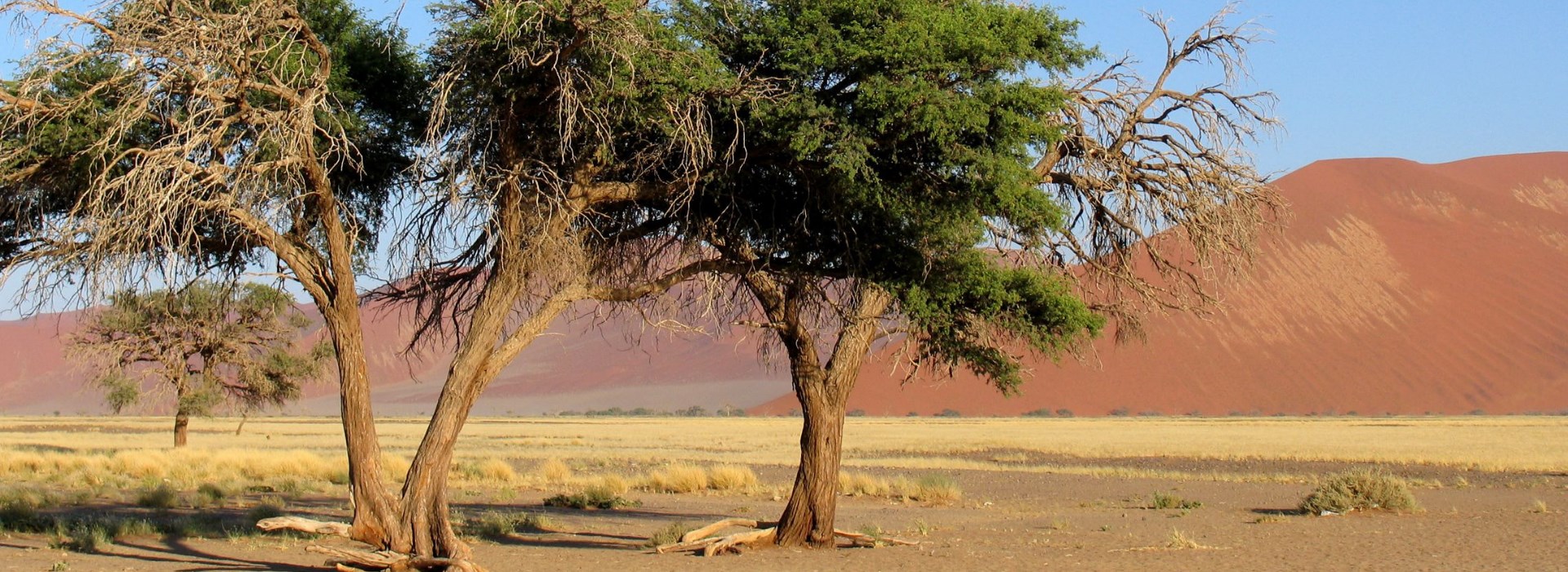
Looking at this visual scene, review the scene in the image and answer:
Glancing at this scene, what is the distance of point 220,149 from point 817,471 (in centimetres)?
636

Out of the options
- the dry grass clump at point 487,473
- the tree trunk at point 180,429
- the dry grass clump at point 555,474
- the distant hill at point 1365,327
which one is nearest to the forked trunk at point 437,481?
the dry grass clump at point 555,474

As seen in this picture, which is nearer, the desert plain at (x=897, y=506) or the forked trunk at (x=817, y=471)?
→ the desert plain at (x=897, y=506)

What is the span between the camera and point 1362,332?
109 metres

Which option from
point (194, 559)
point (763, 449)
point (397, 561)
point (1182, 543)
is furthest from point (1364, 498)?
point (763, 449)

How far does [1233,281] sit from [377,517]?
8475 millimetres

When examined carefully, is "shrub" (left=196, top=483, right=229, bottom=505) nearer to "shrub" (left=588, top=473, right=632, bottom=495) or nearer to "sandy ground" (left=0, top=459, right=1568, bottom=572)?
"sandy ground" (left=0, top=459, right=1568, bottom=572)

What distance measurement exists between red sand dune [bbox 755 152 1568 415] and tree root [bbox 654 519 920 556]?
3296 inches

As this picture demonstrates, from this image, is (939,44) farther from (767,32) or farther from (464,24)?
(464,24)

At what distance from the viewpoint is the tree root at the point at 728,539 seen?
1304 cm

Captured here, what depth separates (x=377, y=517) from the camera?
11336mm

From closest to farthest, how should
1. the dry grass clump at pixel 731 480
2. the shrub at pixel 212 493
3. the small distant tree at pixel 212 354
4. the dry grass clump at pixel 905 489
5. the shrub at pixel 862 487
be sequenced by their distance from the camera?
the shrub at pixel 212 493 → the dry grass clump at pixel 905 489 → the shrub at pixel 862 487 → the dry grass clump at pixel 731 480 → the small distant tree at pixel 212 354

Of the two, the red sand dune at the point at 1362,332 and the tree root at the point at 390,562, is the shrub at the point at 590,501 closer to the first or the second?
the tree root at the point at 390,562

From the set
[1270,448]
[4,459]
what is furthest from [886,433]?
[4,459]

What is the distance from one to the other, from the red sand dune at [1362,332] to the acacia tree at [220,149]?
86.3 metres
